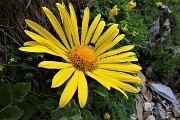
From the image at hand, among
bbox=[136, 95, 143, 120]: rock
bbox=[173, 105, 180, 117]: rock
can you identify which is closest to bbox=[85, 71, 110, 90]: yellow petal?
bbox=[136, 95, 143, 120]: rock

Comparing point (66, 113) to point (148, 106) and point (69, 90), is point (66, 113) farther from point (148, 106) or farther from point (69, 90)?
point (148, 106)

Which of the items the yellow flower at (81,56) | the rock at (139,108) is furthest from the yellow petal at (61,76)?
the rock at (139,108)

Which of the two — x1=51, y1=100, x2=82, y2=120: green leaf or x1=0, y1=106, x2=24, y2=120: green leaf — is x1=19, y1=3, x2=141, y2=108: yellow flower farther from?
x1=0, y1=106, x2=24, y2=120: green leaf

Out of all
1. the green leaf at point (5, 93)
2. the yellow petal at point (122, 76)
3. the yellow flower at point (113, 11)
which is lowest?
the green leaf at point (5, 93)

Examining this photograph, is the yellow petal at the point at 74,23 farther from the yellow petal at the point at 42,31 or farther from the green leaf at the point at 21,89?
the green leaf at the point at 21,89

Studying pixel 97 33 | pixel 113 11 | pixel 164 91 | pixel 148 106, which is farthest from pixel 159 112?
pixel 97 33

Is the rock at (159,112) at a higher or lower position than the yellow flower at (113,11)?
lower
